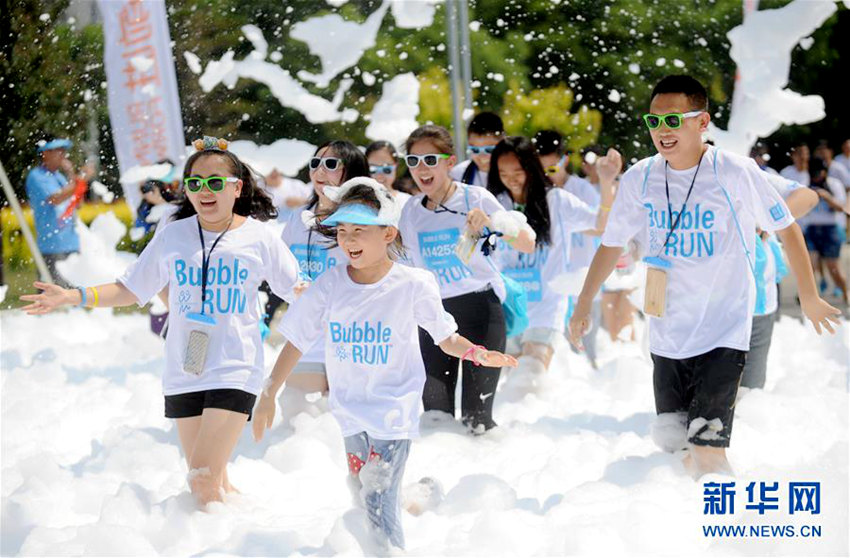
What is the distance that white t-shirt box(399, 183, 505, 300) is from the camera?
19.3 feet

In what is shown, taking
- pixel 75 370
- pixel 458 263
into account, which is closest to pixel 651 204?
pixel 458 263

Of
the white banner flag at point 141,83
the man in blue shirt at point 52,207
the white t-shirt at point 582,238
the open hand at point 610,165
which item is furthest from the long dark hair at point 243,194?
the man in blue shirt at point 52,207

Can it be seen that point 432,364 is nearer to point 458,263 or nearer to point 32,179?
point 458,263

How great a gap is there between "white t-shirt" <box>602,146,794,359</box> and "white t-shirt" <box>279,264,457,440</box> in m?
1.22

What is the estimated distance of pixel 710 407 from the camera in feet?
16.1

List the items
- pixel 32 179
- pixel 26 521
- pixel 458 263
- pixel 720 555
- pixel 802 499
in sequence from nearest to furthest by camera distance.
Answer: pixel 720 555 < pixel 802 499 < pixel 26 521 < pixel 458 263 < pixel 32 179

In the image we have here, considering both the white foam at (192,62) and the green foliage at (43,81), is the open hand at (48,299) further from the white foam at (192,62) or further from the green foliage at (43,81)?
the white foam at (192,62)

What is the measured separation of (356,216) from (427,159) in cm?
177

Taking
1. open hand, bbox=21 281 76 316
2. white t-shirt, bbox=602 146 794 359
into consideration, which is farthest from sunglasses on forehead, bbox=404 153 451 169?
open hand, bbox=21 281 76 316

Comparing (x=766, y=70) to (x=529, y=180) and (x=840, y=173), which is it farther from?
(x=840, y=173)

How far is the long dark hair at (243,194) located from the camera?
16.1 ft

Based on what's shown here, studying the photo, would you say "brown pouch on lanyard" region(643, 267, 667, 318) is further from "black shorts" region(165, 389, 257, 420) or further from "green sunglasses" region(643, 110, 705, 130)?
"black shorts" region(165, 389, 257, 420)

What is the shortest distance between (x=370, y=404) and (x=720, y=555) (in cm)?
137

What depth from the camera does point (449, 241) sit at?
590 centimetres
